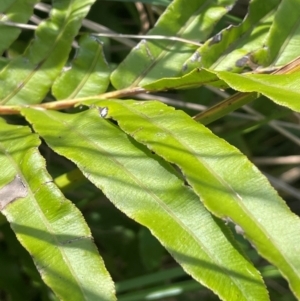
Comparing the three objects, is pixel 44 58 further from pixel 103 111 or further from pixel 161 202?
pixel 161 202

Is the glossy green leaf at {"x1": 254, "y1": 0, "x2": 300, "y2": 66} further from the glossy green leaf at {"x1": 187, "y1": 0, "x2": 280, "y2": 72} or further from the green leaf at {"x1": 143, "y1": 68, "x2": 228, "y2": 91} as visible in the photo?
the green leaf at {"x1": 143, "y1": 68, "x2": 228, "y2": 91}

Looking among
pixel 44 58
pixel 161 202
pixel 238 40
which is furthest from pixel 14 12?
pixel 161 202

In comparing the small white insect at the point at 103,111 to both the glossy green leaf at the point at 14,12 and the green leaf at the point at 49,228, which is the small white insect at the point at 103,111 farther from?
the glossy green leaf at the point at 14,12

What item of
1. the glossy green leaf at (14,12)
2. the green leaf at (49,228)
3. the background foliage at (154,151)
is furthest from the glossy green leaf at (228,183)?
the glossy green leaf at (14,12)

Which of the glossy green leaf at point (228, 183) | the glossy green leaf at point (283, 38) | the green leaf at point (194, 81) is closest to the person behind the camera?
the glossy green leaf at point (228, 183)

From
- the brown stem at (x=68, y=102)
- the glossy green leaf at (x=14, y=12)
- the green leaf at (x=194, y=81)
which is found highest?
the glossy green leaf at (x=14, y=12)

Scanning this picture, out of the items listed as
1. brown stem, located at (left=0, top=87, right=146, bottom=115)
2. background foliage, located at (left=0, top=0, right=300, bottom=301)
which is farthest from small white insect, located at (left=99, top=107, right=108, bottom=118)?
brown stem, located at (left=0, top=87, right=146, bottom=115)

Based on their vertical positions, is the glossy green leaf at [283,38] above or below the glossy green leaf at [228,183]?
above
